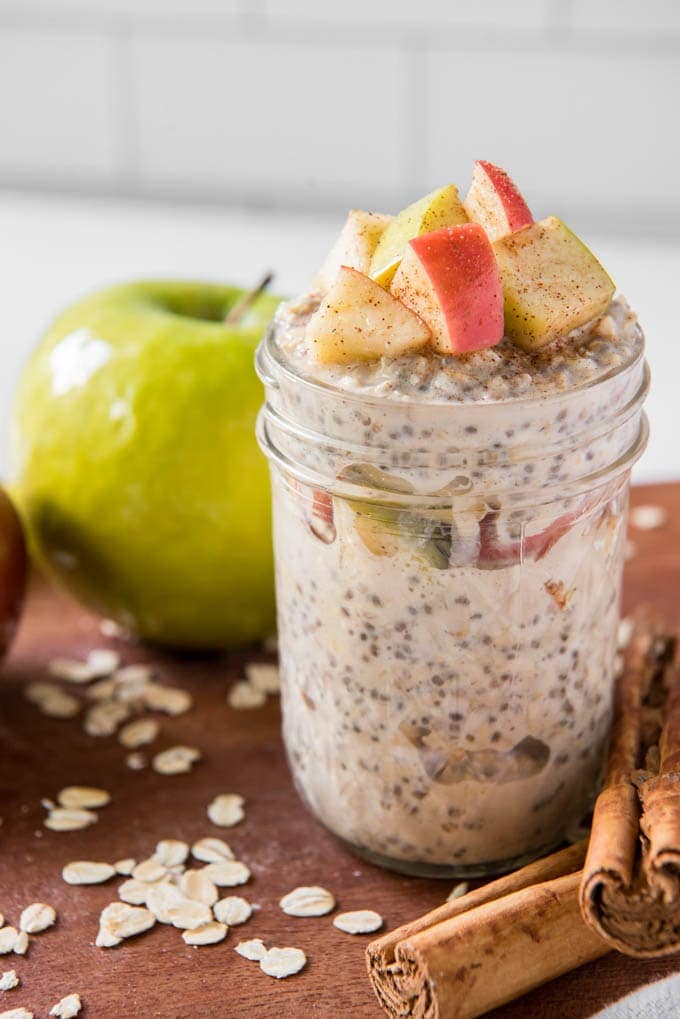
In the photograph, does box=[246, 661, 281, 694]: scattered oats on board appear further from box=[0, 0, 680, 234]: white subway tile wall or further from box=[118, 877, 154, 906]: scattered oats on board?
box=[0, 0, 680, 234]: white subway tile wall

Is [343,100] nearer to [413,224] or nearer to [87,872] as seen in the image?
[413,224]

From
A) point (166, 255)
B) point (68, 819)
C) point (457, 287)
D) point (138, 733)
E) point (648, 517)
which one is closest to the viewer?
point (457, 287)

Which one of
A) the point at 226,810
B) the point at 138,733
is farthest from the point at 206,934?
the point at 138,733

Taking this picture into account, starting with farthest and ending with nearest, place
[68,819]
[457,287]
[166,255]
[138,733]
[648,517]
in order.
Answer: [166,255], [648,517], [138,733], [68,819], [457,287]

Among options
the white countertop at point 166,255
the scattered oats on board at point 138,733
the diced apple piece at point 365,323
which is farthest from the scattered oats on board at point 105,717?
the white countertop at point 166,255

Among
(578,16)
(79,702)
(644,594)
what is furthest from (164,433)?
(578,16)

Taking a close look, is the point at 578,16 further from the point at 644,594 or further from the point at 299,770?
the point at 299,770

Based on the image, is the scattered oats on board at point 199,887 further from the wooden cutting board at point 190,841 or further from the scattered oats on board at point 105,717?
the scattered oats on board at point 105,717

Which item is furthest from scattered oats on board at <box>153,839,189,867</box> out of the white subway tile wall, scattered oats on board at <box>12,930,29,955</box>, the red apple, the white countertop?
the white subway tile wall
